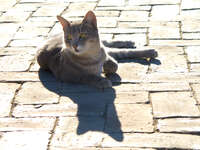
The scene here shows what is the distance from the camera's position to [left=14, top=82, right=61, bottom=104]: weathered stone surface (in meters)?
4.80

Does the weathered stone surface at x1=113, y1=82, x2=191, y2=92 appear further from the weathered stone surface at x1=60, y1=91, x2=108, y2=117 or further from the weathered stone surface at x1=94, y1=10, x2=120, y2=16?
the weathered stone surface at x1=94, y1=10, x2=120, y2=16

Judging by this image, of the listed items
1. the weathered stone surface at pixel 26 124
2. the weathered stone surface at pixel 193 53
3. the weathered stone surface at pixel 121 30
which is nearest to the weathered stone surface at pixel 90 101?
the weathered stone surface at pixel 26 124

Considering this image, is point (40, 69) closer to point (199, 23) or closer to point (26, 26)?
point (26, 26)

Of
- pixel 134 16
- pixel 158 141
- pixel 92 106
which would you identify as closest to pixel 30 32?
pixel 134 16

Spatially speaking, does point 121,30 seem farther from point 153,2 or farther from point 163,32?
point 153,2

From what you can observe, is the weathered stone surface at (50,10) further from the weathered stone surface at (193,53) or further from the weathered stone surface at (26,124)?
the weathered stone surface at (26,124)

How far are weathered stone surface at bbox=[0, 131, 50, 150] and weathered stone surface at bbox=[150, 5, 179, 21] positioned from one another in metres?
3.68

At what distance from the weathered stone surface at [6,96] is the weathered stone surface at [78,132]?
0.67m

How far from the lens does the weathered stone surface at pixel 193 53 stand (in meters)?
5.59

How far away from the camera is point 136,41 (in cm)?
629

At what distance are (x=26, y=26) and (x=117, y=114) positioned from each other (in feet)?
11.1

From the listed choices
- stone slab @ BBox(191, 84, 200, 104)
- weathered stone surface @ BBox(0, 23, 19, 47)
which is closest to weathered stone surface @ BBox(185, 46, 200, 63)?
stone slab @ BBox(191, 84, 200, 104)

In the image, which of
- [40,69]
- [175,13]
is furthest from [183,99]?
[175,13]

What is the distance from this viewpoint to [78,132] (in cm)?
412
